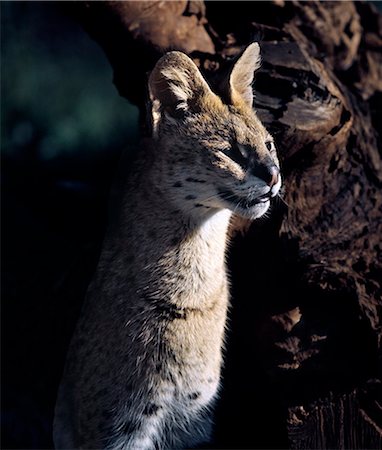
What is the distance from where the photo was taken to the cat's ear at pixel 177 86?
328 cm

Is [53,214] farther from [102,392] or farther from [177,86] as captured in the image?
[177,86]

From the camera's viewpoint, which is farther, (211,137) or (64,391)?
(64,391)

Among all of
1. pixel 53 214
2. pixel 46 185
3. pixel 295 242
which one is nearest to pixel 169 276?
pixel 295 242

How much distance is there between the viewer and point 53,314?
491 cm

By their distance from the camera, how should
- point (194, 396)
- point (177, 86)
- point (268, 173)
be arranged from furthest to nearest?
point (194, 396) < point (177, 86) < point (268, 173)

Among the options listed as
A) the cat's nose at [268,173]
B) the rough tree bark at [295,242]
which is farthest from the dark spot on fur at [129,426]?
the cat's nose at [268,173]

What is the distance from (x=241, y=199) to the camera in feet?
10.8

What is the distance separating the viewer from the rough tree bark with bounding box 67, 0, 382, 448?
373 cm

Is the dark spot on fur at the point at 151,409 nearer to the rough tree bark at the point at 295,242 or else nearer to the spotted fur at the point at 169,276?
the spotted fur at the point at 169,276

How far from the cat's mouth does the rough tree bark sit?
→ 0.68m

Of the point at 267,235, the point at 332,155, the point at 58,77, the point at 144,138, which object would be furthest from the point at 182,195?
the point at 58,77

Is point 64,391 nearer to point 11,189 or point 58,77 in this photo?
point 11,189

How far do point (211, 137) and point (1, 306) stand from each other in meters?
2.45

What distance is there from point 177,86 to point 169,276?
899 millimetres
